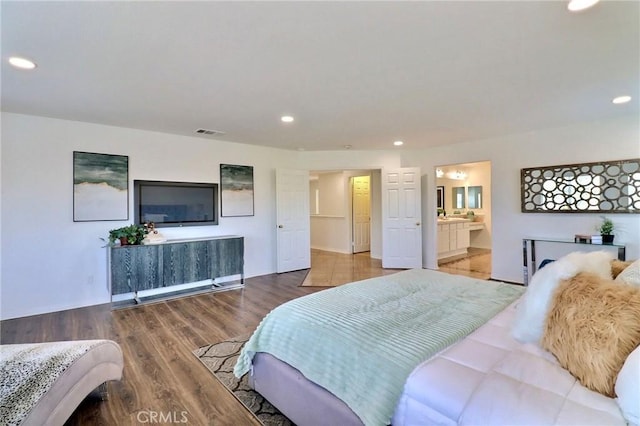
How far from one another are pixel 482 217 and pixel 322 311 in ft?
26.2

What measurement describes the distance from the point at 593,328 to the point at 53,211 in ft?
16.5

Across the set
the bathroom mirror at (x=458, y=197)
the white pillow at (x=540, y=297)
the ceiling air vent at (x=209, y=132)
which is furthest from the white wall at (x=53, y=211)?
the bathroom mirror at (x=458, y=197)

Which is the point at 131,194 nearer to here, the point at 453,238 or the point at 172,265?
the point at 172,265

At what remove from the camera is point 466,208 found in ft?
29.0

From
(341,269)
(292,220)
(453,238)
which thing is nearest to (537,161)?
(453,238)

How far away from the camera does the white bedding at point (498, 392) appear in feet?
3.25

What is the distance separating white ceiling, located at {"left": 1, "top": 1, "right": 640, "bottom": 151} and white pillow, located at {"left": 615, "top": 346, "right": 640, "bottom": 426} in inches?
69.9

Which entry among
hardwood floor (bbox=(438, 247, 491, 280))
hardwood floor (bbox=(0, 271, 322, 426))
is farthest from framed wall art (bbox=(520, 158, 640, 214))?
hardwood floor (bbox=(0, 271, 322, 426))

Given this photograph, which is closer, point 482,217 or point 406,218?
point 406,218

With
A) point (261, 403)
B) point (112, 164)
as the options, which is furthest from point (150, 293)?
point (261, 403)

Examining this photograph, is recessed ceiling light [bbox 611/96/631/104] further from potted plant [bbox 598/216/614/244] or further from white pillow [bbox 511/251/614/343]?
white pillow [bbox 511/251/614/343]

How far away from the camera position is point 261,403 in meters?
2.01

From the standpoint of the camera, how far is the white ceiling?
5.92 ft

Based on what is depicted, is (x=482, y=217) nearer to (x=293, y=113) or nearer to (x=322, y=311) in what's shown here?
(x=293, y=113)
